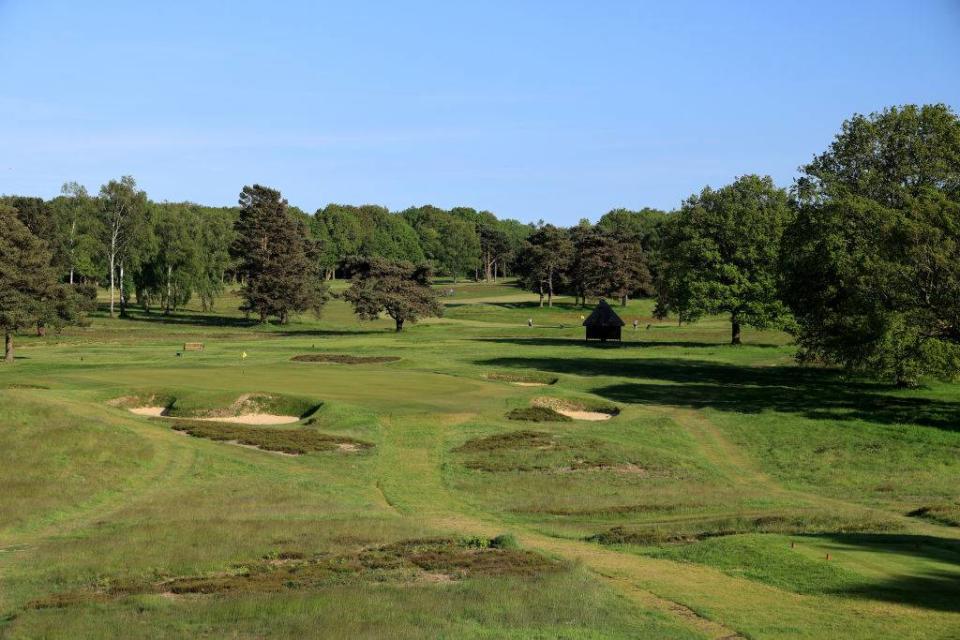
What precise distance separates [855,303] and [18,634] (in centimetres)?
4973

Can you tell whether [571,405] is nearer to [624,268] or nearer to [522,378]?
[522,378]

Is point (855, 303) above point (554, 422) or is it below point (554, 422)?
above

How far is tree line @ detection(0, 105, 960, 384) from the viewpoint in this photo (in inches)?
2178

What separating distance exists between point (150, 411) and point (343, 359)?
29.6m

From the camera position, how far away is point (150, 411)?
56188 millimetres

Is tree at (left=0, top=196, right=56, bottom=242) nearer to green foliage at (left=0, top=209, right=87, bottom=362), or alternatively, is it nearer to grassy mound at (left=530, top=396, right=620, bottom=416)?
green foliage at (left=0, top=209, right=87, bottom=362)

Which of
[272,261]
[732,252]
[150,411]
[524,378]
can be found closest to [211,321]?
[272,261]

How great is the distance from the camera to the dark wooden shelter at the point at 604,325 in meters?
108

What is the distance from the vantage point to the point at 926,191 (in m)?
62.6

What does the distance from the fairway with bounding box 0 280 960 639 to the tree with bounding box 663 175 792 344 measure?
15604 mm

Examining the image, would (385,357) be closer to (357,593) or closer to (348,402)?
(348,402)

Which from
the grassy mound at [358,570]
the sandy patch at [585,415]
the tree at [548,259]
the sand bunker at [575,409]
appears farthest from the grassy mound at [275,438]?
the tree at [548,259]

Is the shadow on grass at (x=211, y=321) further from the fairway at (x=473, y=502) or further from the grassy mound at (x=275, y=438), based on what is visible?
the grassy mound at (x=275, y=438)

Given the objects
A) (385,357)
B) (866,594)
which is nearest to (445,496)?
(866,594)
